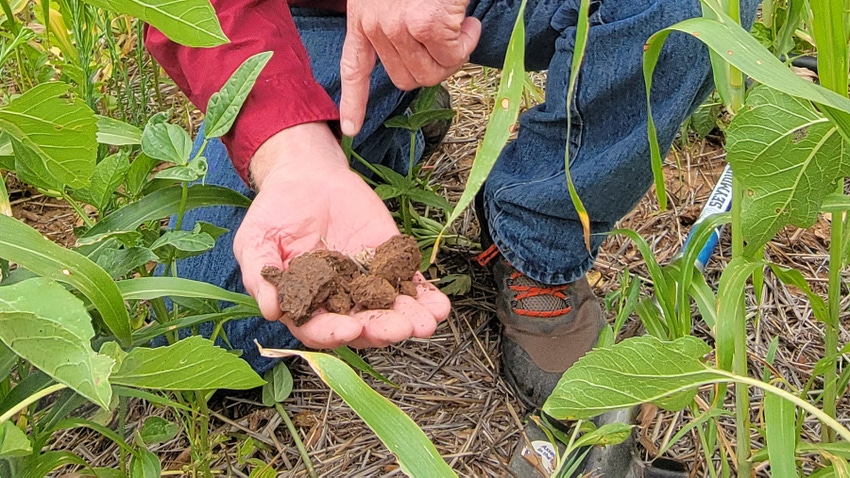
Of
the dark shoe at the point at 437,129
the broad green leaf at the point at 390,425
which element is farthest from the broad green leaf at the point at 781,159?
the dark shoe at the point at 437,129

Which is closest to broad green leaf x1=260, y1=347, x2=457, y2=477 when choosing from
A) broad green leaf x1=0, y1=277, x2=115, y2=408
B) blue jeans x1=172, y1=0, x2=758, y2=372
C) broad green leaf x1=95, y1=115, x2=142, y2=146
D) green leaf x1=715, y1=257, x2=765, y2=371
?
broad green leaf x1=0, y1=277, x2=115, y2=408

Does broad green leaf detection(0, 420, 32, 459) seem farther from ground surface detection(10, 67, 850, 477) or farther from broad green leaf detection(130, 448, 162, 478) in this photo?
ground surface detection(10, 67, 850, 477)

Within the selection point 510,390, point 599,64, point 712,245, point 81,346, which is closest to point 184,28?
point 81,346

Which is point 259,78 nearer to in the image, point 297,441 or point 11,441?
point 297,441

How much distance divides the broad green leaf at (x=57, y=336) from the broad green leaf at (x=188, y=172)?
26cm

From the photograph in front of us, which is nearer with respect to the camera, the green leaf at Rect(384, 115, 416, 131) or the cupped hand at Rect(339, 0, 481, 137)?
the cupped hand at Rect(339, 0, 481, 137)

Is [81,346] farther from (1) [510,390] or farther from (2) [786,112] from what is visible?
(1) [510,390]

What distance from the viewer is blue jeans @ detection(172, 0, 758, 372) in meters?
1.14

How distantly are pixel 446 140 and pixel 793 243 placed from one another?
0.76m

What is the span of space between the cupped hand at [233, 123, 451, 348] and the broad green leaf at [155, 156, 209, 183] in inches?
7.0

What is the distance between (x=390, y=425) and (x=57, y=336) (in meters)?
0.26

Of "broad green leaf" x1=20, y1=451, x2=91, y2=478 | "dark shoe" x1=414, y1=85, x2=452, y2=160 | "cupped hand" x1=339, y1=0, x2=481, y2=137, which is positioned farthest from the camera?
"dark shoe" x1=414, y1=85, x2=452, y2=160

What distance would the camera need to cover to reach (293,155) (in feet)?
3.60

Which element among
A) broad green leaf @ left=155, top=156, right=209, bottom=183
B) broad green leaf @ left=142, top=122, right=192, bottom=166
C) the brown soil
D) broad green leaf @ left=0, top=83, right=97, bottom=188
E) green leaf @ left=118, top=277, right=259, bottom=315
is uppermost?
broad green leaf @ left=0, top=83, right=97, bottom=188
